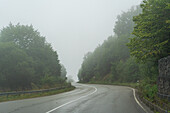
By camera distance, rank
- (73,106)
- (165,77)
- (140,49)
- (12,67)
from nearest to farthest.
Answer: (73,106) < (165,77) < (140,49) < (12,67)

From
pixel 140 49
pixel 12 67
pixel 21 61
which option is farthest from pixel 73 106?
pixel 21 61

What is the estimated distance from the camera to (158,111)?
30.7 feet

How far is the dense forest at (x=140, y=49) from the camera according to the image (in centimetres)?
1459

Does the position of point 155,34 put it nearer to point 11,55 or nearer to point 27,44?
point 11,55

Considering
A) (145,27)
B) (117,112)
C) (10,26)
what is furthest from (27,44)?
(117,112)

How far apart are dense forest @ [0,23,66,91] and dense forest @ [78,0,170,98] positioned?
1930 cm

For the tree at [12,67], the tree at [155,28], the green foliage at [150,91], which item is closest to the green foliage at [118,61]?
the tree at [12,67]

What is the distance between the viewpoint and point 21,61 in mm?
33719

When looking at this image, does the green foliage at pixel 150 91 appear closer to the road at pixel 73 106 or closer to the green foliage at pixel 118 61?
the road at pixel 73 106

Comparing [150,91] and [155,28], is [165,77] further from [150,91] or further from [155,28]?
[155,28]

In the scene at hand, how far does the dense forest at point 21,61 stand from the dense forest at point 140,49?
19.3 meters

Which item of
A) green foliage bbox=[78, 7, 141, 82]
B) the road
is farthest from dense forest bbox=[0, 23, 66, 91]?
green foliage bbox=[78, 7, 141, 82]

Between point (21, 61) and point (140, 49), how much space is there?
23993 mm

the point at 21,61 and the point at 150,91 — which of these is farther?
the point at 21,61
